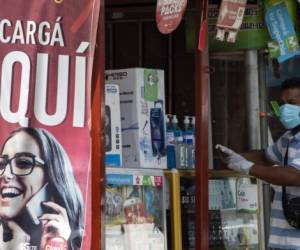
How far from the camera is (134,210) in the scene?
207 inches

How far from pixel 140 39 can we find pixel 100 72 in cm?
250

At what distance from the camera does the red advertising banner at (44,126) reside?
414cm

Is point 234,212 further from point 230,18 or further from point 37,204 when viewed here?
point 37,204

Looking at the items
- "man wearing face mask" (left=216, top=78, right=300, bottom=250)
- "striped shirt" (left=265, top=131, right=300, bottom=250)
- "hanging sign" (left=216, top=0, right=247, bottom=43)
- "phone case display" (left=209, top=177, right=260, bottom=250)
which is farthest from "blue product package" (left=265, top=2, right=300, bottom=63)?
"phone case display" (left=209, top=177, right=260, bottom=250)

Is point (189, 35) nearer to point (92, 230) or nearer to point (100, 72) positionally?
point (100, 72)

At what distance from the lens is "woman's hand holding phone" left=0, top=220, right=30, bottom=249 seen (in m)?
4.12

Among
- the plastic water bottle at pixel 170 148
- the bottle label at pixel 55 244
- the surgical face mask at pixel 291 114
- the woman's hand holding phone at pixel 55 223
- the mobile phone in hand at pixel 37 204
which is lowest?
the bottle label at pixel 55 244

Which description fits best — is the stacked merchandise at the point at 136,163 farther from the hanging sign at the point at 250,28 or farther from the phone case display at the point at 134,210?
the hanging sign at the point at 250,28

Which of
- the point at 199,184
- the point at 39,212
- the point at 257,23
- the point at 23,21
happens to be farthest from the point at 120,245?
the point at 257,23

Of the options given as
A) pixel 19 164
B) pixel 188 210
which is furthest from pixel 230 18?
pixel 19 164

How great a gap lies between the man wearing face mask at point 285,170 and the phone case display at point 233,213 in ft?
2.10

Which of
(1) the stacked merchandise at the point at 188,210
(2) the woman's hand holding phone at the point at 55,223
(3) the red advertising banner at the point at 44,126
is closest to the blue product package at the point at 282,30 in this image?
(1) the stacked merchandise at the point at 188,210

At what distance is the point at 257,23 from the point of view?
609cm

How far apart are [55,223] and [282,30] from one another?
8.85ft
